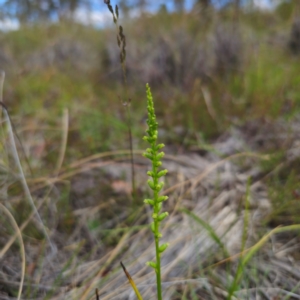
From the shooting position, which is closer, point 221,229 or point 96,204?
point 221,229

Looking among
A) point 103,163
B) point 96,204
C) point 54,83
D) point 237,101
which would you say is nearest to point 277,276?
point 96,204

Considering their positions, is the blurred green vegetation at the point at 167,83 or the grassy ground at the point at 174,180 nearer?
the grassy ground at the point at 174,180

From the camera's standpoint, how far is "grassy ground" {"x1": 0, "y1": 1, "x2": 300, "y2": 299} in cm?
98

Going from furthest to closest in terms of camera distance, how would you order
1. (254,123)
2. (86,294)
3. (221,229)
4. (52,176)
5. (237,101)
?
(237,101) → (254,123) → (52,176) → (221,229) → (86,294)

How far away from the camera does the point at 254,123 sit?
1921 mm

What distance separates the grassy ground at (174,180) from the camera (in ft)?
3.20

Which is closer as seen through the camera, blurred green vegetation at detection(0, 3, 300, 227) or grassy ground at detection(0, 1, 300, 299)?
grassy ground at detection(0, 1, 300, 299)

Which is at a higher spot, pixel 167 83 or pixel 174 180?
pixel 167 83

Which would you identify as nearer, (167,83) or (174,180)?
(174,180)

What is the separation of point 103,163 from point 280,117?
3.85ft

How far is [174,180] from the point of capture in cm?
154

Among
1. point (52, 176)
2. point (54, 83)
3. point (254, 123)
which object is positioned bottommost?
point (52, 176)

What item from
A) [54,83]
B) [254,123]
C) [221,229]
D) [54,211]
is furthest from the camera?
[54,83]

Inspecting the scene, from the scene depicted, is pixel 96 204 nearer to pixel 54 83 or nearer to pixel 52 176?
pixel 52 176
